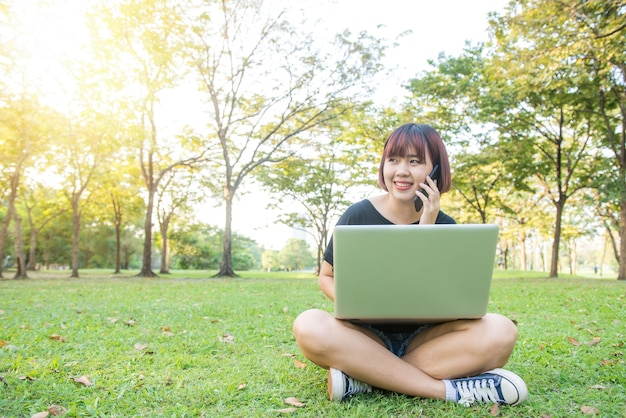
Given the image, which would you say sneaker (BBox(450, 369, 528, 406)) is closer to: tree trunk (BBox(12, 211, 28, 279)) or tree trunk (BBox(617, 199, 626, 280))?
tree trunk (BBox(617, 199, 626, 280))

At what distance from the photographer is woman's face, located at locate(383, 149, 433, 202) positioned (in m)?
2.31

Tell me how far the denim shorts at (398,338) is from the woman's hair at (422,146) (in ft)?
2.51

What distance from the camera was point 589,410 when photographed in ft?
6.55

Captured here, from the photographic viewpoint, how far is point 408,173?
2312 millimetres

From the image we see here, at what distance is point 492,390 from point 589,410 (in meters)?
0.42

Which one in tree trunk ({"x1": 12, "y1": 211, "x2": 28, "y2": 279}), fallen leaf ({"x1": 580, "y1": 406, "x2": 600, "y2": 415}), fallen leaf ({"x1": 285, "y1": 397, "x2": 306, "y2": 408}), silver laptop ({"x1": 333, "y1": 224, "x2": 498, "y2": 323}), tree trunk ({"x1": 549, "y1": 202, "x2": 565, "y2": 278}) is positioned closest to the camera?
silver laptop ({"x1": 333, "y1": 224, "x2": 498, "y2": 323})

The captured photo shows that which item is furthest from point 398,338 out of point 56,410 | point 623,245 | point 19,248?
point 19,248

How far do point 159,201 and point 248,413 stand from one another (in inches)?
896

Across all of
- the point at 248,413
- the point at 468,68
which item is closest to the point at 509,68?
the point at 468,68

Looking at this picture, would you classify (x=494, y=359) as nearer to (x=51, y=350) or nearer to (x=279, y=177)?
(x=51, y=350)

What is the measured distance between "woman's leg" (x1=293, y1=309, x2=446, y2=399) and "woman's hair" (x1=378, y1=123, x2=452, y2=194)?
0.89 metres

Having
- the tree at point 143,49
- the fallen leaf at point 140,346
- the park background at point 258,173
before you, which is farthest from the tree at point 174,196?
the fallen leaf at point 140,346

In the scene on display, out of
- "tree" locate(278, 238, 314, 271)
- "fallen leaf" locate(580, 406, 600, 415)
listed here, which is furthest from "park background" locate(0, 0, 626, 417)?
"tree" locate(278, 238, 314, 271)

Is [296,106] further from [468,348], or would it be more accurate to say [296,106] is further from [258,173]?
[468,348]
